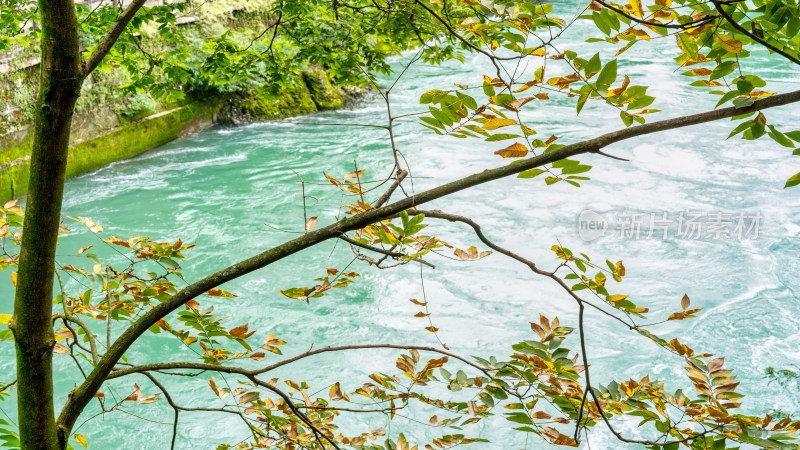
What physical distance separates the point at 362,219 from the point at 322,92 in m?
9.06

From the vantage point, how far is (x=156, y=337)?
412cm

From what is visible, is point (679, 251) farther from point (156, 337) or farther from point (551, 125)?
point (156, 337)

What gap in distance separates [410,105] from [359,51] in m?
6.41

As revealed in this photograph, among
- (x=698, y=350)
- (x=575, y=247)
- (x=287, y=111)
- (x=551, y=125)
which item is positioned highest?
(x=287, y=111)

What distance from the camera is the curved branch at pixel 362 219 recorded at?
2.73ft

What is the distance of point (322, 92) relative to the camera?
9.63 m

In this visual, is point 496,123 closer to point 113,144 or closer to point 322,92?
point 113,144

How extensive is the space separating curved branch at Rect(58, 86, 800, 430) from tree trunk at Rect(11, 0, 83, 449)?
0.06m

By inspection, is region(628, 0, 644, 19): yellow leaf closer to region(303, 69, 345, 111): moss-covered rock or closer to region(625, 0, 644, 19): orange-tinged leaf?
region(625, 0, 644, 19): orange-tinged leaf

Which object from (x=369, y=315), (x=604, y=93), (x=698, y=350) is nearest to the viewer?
(x=604, y=93)

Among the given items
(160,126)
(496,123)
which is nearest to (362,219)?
(496,123)

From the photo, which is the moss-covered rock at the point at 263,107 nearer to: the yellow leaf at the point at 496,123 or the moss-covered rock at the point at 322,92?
the moss-covered rock at the point at 322,92

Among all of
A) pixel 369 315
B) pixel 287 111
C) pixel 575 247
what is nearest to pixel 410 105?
pixel 287 111

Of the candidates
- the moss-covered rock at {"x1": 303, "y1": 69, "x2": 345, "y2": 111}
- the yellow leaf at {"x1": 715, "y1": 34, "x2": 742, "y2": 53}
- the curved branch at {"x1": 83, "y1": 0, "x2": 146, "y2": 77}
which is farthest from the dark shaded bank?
the yellow leaf at {"x1": 715, "y1": 34, "x2": 742, "y2": 53}
